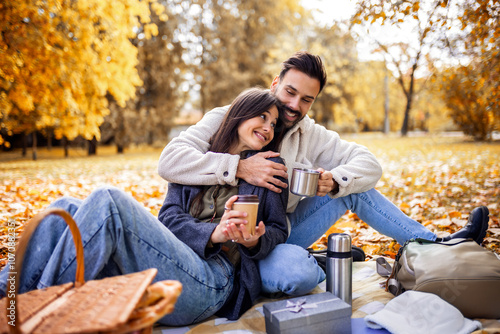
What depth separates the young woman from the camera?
1.65 metres

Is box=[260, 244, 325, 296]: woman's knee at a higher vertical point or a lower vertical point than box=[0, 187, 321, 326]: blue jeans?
lower

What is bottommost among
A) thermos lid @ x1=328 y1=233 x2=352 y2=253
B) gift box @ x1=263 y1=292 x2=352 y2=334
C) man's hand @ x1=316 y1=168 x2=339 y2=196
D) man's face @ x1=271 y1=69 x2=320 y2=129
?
gift box @ x1=263 y1=292 x2=352 y2=334

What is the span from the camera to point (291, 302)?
74.5 inches

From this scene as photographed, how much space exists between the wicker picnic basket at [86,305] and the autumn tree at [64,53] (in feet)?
19.5

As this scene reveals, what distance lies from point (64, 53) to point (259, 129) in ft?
22.0

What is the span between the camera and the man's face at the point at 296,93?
2775 millimetres

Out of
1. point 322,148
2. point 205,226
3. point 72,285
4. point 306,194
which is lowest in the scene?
point 72,285

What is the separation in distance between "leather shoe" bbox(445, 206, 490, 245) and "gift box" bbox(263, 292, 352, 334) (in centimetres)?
99

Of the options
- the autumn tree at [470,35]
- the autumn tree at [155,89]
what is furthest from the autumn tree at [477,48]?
the autumn tree at [155,89]

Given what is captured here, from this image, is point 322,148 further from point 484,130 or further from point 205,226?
point 484,130

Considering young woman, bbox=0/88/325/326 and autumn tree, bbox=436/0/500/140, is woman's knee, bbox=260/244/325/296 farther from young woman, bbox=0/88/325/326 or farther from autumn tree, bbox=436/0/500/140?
autumn tree, bbox=436/0/500/140

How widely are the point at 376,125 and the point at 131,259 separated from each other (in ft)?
113

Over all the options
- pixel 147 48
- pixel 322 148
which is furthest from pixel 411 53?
pixel 322 148

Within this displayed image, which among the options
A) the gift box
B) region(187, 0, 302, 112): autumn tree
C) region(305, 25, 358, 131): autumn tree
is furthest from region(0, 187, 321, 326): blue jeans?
region(305, 25, 358, 131): autumn tree
